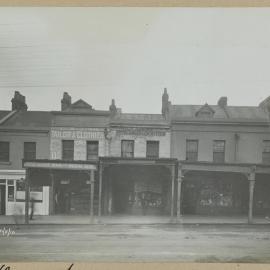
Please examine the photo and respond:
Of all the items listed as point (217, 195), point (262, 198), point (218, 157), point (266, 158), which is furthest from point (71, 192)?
point (266, 158)

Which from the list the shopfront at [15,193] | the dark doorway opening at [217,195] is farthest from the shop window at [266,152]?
the shopfront at [15,193]

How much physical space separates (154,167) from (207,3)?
43.0 feet

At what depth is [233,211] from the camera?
70.7 feet

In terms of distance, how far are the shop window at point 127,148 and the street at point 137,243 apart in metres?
5.87

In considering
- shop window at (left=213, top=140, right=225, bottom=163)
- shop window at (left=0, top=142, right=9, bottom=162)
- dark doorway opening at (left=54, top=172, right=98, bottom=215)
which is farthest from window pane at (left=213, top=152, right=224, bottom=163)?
shop window at (left=0, top=142, right=9, bottom=162)

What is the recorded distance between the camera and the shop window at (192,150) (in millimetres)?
21594

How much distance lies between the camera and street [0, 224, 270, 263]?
10359 millimetres

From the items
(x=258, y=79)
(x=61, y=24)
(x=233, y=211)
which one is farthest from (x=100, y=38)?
(x=233, y=211)

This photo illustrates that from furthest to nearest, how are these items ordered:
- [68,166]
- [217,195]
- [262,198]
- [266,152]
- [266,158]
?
1. [217,195]
2. [262,198]
3. [266,152]
4. [266,158]
5. [68,166]

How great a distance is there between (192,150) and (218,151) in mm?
1343

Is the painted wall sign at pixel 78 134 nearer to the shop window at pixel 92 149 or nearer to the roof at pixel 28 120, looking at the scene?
the shop window at pixel 92 149

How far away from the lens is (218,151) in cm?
2170

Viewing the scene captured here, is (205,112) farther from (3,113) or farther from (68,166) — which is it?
(3,113)

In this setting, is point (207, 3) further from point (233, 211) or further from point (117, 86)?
point (233, 211)
